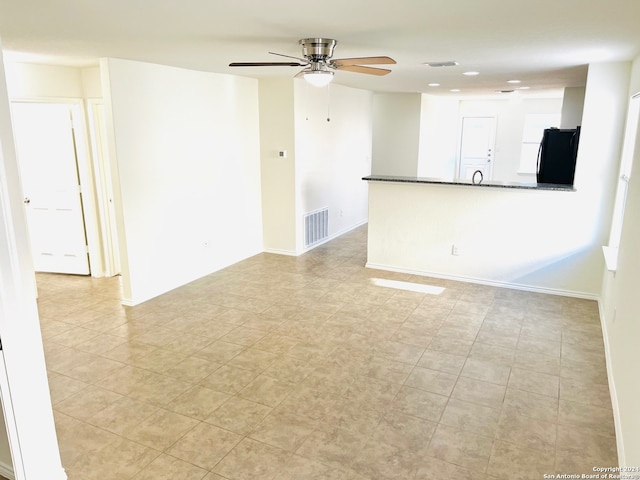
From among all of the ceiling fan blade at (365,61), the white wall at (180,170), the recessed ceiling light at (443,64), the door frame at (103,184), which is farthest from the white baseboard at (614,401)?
the door frame at (103,184)

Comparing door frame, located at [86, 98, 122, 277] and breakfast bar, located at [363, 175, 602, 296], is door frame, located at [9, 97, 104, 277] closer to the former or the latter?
door frame, located at [86, 98, 122, 277]

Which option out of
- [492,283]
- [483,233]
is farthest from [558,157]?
[492,283]

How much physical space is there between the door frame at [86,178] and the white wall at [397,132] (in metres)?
5.26

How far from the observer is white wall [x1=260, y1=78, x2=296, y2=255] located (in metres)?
5.79

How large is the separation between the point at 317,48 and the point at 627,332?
2.68m

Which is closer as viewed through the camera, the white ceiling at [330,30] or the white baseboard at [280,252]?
the white ceiling at [330,30]

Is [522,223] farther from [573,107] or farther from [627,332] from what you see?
[573,107]

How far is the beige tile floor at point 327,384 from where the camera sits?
237 centimetres

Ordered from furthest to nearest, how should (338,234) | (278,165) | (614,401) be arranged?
(338,234), (278,165), (614,401)

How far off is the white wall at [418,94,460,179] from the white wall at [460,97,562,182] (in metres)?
0.56

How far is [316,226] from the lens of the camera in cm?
657

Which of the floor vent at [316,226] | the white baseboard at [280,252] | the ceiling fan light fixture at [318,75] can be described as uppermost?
the ceiling fan light fixture at [318,75]

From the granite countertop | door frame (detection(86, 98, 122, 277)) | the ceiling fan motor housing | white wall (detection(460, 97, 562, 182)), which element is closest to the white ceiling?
the ceiling fan motor housing

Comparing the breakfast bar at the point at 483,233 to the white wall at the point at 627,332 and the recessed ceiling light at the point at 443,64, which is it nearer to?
the white wall at the point at 627,332
